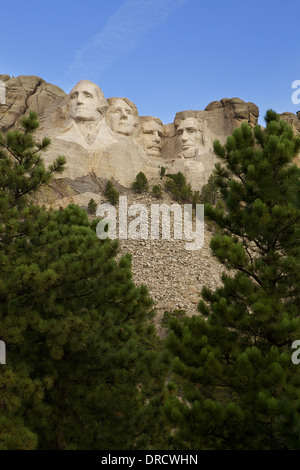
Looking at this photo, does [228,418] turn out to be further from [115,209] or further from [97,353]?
[115,209]

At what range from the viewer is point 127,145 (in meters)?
42.8

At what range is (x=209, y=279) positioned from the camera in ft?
98.2

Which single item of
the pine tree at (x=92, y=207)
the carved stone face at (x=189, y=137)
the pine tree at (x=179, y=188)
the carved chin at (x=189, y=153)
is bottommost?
the pine tree at (x=92, y=207)

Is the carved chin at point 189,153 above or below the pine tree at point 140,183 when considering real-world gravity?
above

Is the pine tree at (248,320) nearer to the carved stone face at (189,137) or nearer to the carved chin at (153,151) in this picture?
the carved stone face at (189,137)

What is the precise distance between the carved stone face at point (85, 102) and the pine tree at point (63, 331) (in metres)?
34.1

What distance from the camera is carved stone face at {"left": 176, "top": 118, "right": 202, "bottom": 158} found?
1811 inches

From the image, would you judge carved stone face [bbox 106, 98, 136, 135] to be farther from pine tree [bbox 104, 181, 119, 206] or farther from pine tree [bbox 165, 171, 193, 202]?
pine tree [bbox 104, 181, 119, 206]

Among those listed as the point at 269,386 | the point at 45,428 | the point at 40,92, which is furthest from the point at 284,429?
the point at 40,92

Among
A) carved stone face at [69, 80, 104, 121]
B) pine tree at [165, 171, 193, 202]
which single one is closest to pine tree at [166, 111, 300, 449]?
pine tree at [165, 171, 193, 202]

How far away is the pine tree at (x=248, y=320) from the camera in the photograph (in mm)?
5910

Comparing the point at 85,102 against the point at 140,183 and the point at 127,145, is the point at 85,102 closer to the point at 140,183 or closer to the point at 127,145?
the point at 127,145

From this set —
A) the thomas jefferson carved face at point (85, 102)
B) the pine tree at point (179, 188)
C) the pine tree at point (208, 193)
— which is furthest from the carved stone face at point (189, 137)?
the thomas jefferson carved face at point (85, 102)

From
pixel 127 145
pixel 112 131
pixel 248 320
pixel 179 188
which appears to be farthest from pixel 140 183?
pixel 248 320
